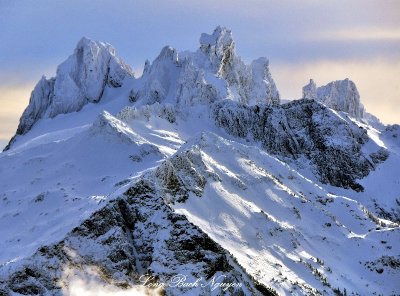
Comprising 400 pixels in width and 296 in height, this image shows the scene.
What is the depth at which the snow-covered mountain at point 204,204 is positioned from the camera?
2007 inches

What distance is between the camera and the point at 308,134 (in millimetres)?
130500

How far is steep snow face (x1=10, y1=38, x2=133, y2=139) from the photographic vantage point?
167 meters

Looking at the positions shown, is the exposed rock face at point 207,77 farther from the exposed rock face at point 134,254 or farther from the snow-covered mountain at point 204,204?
the exposed rock face at point 134,254

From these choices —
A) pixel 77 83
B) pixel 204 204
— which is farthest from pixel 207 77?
pixel 204 204

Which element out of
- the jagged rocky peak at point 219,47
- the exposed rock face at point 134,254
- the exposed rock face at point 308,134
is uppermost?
the jagged rocky peak at point 219,47

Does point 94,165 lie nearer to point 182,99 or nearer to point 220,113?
point 220,113

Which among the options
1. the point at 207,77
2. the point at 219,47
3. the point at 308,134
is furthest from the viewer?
the point at 219,47

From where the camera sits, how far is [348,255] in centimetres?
7444

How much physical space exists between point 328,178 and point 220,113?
2960cm

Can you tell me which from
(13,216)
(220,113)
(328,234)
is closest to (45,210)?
(13,216)

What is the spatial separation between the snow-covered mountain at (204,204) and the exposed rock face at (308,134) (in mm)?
338

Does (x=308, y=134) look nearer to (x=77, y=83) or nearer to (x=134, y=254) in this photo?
(x=77, y=83)

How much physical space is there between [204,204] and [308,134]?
7046 cm

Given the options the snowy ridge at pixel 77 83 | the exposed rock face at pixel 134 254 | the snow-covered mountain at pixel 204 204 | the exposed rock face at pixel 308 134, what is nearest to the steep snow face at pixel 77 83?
the snowy ridge at pixel 77 83
